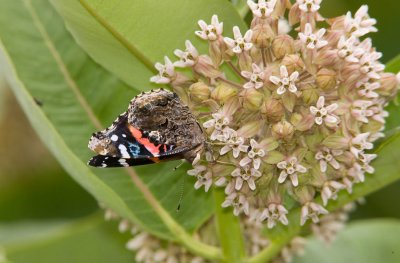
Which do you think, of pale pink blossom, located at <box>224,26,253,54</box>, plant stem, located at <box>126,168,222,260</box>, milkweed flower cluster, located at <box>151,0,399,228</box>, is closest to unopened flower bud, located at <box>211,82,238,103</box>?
milkweed flower cluster, located at <box>151,0,399,228</box>

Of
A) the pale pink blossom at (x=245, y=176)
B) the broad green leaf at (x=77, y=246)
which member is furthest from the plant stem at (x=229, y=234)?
the broad green leaf at (x=77, y=246)

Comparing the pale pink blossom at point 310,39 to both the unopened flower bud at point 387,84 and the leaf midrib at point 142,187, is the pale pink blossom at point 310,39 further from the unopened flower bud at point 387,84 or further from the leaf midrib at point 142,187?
the leaf midrib at point 142,187

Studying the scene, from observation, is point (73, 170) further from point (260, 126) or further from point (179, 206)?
point (260, 126)

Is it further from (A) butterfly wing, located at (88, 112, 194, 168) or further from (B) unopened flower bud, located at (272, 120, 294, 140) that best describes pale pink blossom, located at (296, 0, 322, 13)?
(A) butterfly wing, located at (88, 112, 194, 168)

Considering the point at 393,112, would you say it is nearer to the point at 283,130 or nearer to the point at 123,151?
the point at 283,130

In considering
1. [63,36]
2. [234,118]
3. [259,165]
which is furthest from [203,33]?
[63,36]

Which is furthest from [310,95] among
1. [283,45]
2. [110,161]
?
[110,161]
